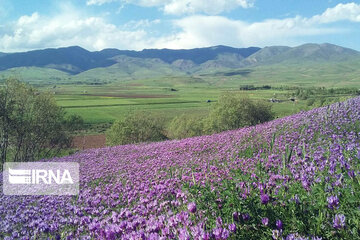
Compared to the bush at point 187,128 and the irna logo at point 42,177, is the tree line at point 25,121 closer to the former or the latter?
the irna logo at point 42,177

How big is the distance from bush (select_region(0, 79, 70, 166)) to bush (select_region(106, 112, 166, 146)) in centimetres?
1039

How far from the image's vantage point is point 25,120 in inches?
981

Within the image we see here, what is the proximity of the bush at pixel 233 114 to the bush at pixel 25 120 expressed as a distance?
21.1 metres

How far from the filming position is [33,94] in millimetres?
27688

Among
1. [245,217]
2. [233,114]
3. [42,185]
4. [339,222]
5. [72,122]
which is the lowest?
[72,122]

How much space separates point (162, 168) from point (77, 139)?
198 ft

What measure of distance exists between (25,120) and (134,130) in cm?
1750

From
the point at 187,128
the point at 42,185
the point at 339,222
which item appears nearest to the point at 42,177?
the point at 42,185

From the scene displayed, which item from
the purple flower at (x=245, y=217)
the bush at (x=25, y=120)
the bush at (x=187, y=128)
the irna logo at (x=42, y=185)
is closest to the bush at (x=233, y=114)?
the bush at (x=187, y=128)

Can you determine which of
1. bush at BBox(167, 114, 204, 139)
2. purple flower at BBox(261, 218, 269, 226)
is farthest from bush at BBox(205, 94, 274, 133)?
purple flower at BBox(261, 218, 269, 226)

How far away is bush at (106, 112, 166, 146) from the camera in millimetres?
40625

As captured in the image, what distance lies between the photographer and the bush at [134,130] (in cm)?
4062

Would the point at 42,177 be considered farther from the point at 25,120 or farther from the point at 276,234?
the point at 25,120

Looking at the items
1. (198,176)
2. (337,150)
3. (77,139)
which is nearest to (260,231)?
(198,176)
